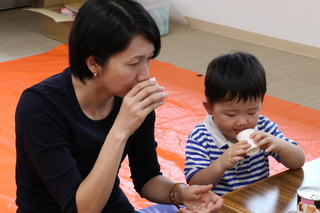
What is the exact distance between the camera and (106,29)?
119 cm

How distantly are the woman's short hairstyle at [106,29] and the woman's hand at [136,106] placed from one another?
0.35 feet

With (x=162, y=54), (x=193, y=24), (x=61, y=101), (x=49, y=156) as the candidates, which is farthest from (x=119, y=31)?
(x=193, y=24)

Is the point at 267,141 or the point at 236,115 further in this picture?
the point at 236,115

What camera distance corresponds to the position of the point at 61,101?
4.09 feet

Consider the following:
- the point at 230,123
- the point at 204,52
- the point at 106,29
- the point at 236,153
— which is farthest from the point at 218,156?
the point at 204,52

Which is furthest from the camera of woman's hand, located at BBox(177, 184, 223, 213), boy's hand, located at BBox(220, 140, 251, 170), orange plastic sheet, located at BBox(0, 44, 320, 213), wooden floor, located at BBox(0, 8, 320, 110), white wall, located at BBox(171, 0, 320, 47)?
white wall, located at BBox(171, 0, 320, 47)

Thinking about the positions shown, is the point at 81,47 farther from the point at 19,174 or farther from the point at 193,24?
the point at 193,24

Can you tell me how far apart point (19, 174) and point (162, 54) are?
10.1 ft

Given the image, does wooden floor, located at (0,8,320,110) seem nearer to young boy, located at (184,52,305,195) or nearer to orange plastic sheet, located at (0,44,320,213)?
orange plastic sheet, located at (0,44,320,213)

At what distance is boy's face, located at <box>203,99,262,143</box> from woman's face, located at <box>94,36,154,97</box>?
0.33 metres

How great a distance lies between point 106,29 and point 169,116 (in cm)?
193

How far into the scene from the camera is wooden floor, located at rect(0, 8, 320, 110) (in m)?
3.55

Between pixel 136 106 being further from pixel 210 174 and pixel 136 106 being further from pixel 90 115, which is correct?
pixel 210 174

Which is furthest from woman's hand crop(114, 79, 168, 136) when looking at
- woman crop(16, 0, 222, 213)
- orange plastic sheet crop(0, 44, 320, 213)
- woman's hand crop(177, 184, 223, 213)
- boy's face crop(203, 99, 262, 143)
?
orange plastic sheet crop(0, 44, 320, 213)
